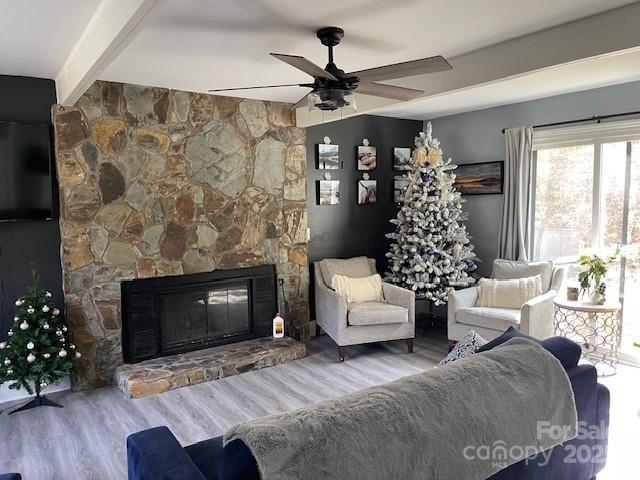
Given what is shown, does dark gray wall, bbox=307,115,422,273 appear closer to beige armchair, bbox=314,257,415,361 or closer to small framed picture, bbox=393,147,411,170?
small framed picture, bbox=393,147,411,170

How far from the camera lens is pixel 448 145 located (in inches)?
238

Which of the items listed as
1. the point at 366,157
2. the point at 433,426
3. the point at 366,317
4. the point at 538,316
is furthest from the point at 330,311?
the point at 433,426

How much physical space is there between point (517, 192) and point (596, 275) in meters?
1.27

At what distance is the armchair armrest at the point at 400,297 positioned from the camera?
15.9ft

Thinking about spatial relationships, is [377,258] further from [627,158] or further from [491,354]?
[491,354]

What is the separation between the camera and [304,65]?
2.43 m

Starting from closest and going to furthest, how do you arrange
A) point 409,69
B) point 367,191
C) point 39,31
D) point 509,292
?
1. point 409,69
2. point 39,31
3. point 509,292
4. point 367,191

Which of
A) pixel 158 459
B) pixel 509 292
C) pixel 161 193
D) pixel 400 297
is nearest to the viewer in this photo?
pixel 158 459

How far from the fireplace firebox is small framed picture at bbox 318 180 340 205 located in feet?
3.40

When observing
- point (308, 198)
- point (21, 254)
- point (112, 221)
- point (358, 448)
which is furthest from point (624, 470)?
point (21, 254)

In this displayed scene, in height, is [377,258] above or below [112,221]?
below

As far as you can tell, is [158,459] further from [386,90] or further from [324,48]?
[324,48]

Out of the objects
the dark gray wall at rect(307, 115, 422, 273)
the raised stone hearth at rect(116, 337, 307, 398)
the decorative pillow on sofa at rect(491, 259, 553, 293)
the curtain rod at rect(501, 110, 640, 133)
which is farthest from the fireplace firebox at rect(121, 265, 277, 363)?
the curtain rod at rect(501, 110, 640, 133)

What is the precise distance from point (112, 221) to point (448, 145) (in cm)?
407
